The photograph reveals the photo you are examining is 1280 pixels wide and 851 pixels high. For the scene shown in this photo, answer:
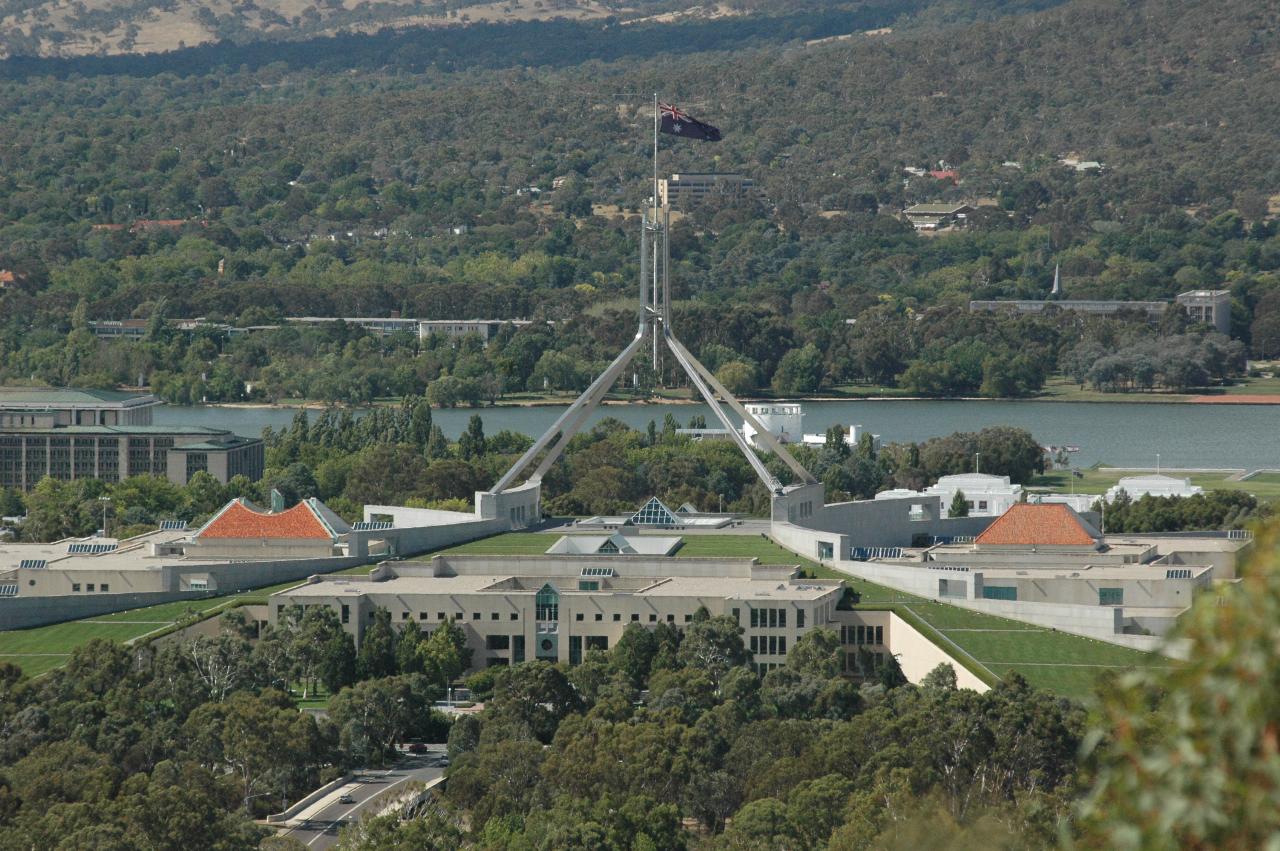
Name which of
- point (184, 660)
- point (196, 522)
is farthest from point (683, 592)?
point (196, 522)

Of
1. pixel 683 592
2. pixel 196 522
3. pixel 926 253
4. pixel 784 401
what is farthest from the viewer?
pixel 926 253

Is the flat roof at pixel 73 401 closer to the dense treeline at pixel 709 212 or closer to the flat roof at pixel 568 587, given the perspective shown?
the dense treeline at pixel 709 212

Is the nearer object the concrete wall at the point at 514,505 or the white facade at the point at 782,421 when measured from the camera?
the concrete wall at the point at 514,505

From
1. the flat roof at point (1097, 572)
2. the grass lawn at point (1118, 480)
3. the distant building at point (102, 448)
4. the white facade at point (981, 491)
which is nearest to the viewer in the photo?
the flat roof at point (1097, 572)

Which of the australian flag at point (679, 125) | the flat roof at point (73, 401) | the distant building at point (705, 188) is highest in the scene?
the distant building at point (705, 188)

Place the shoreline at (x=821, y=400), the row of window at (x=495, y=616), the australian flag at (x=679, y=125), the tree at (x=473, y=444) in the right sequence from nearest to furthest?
the row of window at (x=495, y=616), the australian flag at (x=679, y=125), the tree at (x=473, y=444), the shoreline at (x=821, y=400)

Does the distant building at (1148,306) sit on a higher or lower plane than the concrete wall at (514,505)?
higher

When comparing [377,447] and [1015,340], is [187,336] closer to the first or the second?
[1015,340]

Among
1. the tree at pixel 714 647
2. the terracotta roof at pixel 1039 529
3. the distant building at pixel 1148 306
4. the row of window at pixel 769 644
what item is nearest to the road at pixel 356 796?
the tree at pixel 714 647
